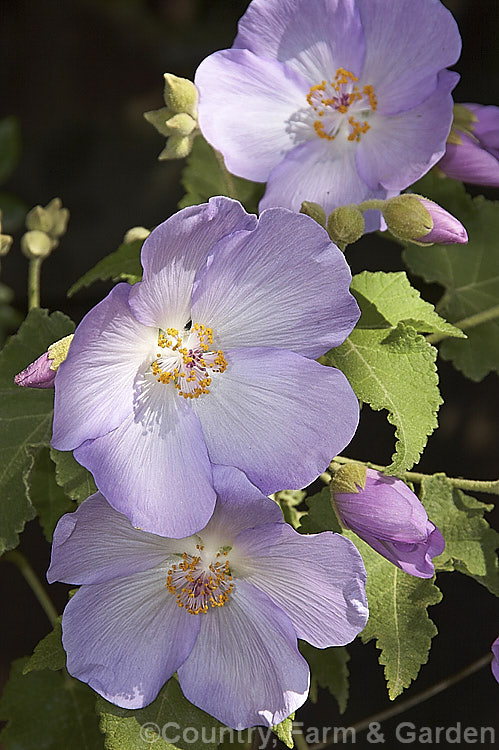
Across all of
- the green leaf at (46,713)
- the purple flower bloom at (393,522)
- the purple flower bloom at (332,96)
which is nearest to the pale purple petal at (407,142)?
the purple flower bloom at (332,96)

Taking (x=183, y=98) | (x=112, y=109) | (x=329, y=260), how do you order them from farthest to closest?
1. (x=112, y=109)
2. (x=183, y=98)
3. (x=329, y=260)

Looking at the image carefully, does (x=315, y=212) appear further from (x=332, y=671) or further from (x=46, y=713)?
(x=46, y=713)

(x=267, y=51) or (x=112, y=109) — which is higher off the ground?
(x=267, y=51)

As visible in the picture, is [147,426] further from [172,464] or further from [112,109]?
[112,109]

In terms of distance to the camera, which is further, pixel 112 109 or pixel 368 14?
pixel 112 109

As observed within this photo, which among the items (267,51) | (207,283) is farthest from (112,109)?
(207,283)

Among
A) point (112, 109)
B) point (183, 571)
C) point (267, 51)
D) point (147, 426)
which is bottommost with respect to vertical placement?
point (112, 109)
